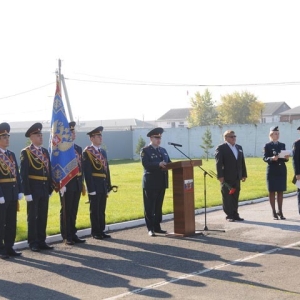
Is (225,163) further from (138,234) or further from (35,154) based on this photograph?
(35,154)

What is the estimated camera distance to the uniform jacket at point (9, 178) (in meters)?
9.40

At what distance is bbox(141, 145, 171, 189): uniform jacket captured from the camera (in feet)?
37.1

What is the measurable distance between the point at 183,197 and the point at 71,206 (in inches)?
77.3

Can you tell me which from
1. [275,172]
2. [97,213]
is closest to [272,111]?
[275,172]

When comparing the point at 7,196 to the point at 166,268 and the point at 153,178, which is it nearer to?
the point at 166,268

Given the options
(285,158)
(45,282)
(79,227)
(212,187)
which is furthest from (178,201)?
(212,187)

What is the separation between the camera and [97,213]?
437 inches

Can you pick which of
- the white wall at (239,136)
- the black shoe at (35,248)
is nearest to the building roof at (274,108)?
the white wall at (239,136)

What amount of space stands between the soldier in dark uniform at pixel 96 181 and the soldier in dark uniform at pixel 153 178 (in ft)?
2.45

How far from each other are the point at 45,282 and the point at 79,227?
13.6 ft

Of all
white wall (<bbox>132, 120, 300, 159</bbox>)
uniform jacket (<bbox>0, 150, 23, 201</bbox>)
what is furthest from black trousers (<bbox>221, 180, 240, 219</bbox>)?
white wall (<bbox>132, 120, 300, 159</bbox>)

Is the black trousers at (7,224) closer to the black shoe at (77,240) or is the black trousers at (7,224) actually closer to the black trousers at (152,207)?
the black shoe at (77,240)

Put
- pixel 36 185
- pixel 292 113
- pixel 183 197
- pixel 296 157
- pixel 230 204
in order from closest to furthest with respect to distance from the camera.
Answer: pixel 36 185 < pixel 183 197 < pixel 296 157 < pixel 230 204 < pixel 292 113

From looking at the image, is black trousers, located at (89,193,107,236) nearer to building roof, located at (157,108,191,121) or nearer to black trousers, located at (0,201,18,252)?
black trousers, located at (0,201,18,252)
